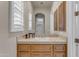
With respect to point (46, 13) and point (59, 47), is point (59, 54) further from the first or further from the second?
point (46, 13)

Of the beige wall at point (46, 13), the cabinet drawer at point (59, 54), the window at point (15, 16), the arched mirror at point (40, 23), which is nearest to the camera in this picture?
the window at point (15, 16)

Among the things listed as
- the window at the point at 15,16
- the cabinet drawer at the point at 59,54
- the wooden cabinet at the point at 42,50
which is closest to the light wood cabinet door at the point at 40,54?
the wooden cabinet at the point at 42,50

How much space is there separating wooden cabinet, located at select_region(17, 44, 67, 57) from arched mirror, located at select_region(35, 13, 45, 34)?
3.78 ft

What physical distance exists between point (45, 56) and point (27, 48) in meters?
0.36

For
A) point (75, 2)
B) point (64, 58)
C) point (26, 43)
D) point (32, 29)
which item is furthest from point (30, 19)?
point (75, 2)

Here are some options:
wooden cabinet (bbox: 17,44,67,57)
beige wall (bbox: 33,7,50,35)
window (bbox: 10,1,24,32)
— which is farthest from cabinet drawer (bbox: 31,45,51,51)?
beige wall (bbox: 33,7,50,35)

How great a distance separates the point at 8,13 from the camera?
6.27 feet

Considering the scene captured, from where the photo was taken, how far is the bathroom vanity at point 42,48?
2.92 m

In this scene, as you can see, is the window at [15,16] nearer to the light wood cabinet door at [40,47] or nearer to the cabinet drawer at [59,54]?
the light wood cabinet door at [40,47]

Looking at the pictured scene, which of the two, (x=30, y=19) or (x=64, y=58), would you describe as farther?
(x=30, y=19)

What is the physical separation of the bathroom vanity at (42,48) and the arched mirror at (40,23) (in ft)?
3.75

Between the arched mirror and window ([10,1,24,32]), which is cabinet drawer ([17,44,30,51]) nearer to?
window ([10,1,24,32])

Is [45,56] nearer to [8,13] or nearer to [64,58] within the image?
[64,58]

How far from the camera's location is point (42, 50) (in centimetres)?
294
